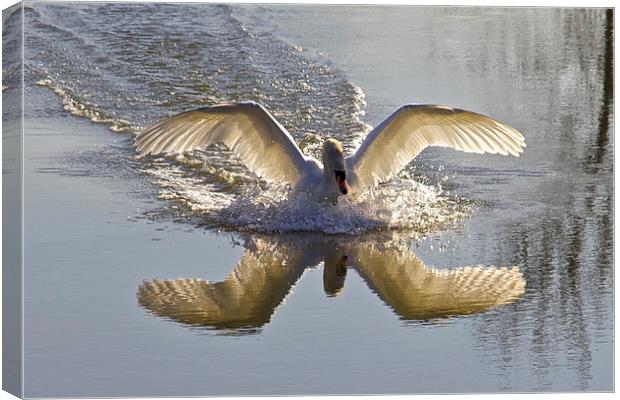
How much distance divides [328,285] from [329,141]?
48.1 inches

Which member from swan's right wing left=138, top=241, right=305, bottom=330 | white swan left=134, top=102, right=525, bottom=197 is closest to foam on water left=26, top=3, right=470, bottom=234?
white swan left=134, top=102, right=525, bottom=197

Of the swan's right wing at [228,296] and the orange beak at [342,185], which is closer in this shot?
the swan's right wing at [228,296]

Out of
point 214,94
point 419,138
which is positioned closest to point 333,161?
point 419,138

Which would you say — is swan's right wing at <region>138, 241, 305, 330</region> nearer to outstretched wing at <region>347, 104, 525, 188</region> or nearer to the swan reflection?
the swan reflection

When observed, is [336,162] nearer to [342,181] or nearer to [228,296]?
[342,181]

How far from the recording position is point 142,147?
424 inches

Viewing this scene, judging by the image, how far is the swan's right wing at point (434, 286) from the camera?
31.9 ft

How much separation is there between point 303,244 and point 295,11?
1.34m

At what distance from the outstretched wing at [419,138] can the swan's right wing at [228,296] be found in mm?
1152

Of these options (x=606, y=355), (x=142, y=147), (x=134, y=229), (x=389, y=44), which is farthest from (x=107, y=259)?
(x=606, y=355)

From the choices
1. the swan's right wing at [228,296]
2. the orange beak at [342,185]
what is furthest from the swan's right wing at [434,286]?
the orange beak at [342,185]

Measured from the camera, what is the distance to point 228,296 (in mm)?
9633

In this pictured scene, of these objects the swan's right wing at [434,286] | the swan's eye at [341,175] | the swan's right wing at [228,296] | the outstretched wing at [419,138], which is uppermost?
the outstretched wing at [419,138]

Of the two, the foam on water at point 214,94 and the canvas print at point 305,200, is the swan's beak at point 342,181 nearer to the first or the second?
the canvas print at point 305,200
